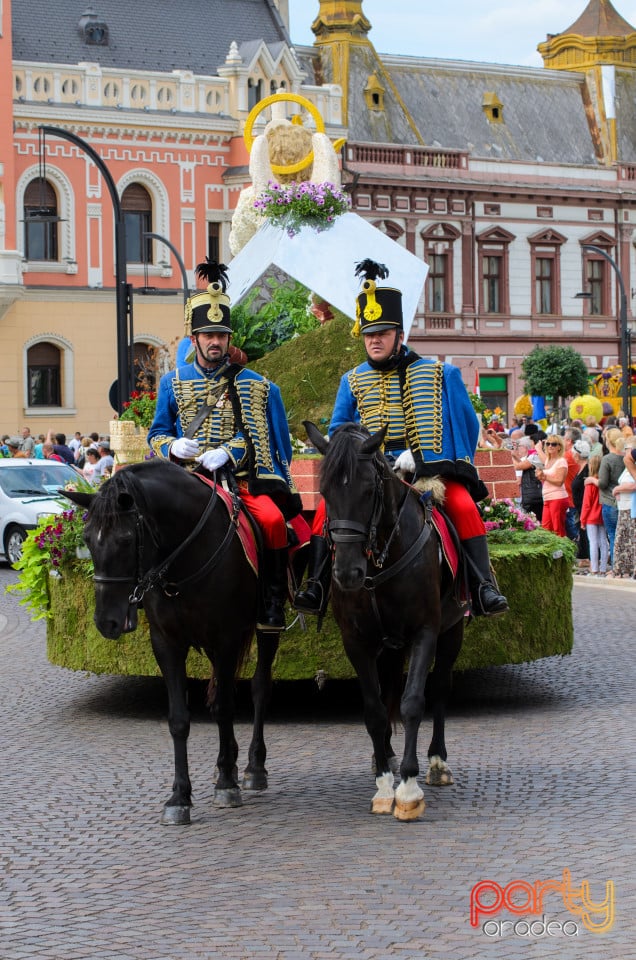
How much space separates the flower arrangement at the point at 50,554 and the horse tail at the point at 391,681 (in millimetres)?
3175

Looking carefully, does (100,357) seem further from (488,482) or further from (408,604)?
(408,604)

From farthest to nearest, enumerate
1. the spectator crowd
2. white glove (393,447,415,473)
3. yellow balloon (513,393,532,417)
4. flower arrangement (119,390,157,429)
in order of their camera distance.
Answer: yellow balloon (513,393,532,417) < the spectator crowd < flower arrangement (119,390,157,429) < white glove (393,447,415,473)

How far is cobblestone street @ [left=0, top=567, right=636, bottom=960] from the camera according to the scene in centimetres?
573

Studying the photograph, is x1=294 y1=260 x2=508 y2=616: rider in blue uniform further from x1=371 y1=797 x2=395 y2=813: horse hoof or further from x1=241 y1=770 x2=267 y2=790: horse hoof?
x1=371 y1=797 x2=395 y2=813: horse hoof

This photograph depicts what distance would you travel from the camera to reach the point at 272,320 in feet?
47.3

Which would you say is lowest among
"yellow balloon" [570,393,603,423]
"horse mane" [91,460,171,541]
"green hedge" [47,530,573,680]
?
"green hedge" [47,530,573,680]

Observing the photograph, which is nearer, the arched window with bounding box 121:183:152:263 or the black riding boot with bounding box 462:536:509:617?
the black riding boot with bounding box 462:536:509:617

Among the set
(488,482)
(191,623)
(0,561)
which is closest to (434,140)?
(0,561)

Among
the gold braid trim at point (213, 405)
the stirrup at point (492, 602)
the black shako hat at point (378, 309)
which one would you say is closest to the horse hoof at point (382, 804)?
the stirrup at point (492, 602)

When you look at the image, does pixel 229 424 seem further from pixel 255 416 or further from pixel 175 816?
pixel 175 816

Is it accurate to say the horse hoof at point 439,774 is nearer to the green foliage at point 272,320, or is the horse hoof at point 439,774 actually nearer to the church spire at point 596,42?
the green foliage at point 272,320

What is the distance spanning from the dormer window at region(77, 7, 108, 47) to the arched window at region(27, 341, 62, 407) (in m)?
9.55

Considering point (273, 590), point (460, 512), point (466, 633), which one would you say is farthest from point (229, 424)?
point (466, 633)

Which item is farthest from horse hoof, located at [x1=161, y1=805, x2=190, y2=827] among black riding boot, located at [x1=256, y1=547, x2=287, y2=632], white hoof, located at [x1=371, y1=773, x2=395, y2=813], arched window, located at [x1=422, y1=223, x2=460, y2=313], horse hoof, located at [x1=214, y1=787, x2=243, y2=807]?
arched window, located at [x1=422, y1=223, x2=460, y2=313]
